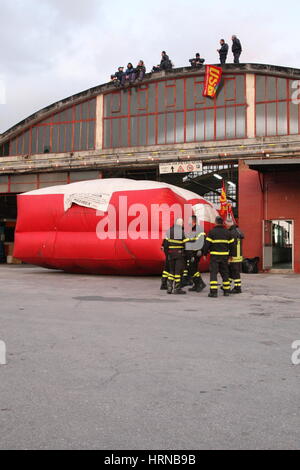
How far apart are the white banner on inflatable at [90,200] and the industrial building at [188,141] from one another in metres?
7.75

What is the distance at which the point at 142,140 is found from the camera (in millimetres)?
25781

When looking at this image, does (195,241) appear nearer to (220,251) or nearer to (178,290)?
(220,251)

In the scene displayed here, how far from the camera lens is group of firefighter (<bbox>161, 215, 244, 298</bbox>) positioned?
10.4m

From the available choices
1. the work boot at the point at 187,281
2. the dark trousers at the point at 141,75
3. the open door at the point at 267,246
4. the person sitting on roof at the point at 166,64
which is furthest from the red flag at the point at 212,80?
the work boot at the point at 187,281

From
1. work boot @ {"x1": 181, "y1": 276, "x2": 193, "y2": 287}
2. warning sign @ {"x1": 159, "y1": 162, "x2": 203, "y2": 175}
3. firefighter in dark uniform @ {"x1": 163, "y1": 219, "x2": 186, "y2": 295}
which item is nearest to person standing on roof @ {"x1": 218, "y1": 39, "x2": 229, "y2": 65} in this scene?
warning sign @ {"x1": 159, "y1": 162, "x2": 203, "y2": 175}

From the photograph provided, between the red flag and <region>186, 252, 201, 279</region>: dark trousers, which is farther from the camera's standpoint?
the red flag

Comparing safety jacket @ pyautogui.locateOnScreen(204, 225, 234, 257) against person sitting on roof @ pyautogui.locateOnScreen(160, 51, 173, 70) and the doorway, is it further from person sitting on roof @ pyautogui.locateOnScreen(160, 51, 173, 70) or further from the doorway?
person sitting on roof @ pyautogui.locateOnScreen(160, 51, 173, 70)

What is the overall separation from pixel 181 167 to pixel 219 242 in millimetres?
12927

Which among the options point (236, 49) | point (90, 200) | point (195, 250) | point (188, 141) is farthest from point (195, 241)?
point (236, 49)

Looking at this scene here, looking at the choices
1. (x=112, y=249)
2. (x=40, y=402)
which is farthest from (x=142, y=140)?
(x=40, y=402)

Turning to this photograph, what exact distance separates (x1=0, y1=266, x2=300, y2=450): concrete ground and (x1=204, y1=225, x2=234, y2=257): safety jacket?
8.46 ft

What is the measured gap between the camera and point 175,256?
36.0ft
